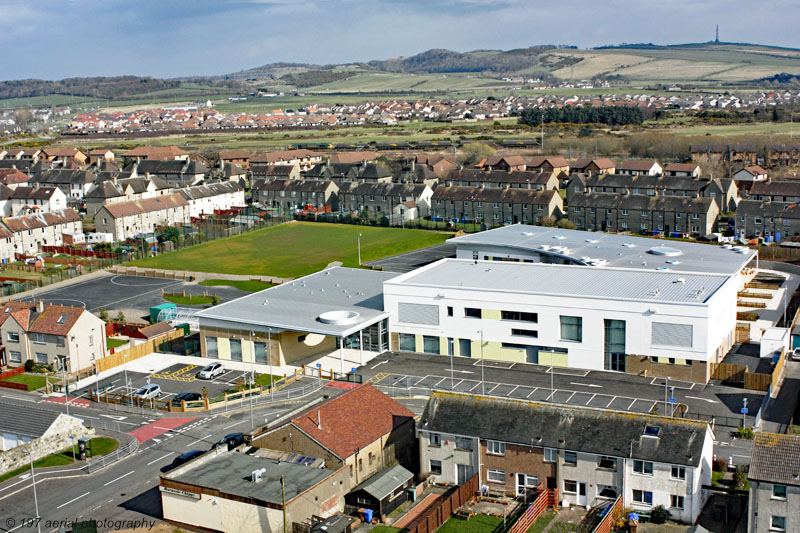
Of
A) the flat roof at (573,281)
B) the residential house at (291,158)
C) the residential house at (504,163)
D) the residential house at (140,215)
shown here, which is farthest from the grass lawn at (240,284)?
the residential house at (291,158)

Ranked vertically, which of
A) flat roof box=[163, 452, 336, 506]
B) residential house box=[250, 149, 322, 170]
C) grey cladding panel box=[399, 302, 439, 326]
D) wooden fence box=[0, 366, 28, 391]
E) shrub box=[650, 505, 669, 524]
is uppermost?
residential house box=[250, 149, 322, 170]

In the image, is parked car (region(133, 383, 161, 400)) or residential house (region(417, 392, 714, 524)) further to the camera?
parked car (region(133, 383, 161, 400))

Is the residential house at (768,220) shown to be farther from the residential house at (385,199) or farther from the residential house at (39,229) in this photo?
the residential house at (39,229)

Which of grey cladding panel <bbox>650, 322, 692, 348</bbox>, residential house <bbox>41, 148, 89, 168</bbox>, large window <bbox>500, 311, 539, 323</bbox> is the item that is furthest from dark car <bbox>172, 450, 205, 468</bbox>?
residential house <bbox>41, 148, 89, 168</bbox>

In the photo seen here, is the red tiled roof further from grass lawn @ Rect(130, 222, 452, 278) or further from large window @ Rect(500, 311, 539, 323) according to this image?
grass lawn @ Rect(130, 222, 452, 278)

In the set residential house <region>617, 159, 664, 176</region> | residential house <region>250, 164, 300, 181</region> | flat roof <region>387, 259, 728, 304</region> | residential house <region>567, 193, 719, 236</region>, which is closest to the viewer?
flat roof <region>387, 259, 728, 304</region>

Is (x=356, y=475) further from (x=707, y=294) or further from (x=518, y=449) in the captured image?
(x=707, y=294)

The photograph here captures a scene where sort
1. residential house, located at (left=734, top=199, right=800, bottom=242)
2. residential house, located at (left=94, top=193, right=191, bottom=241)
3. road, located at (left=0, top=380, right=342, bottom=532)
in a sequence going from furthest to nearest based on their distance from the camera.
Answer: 1. residential house, located at (left=94, top=193, right=191, bottom=241)
2. residential house, located at (left=734, top=199, right=800, bottom=242)
3. road, located at (left=0, top=380, right=342, bottom=532)
